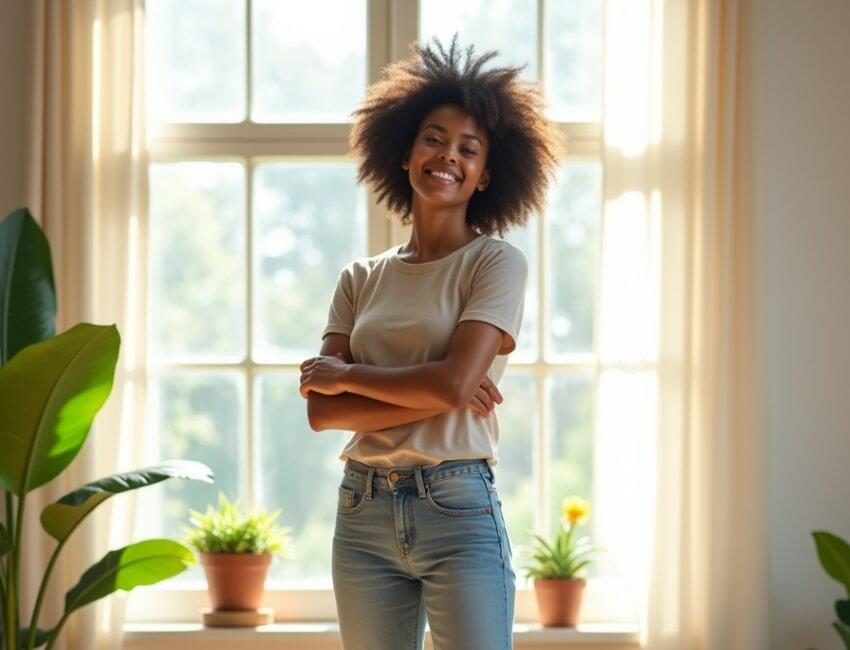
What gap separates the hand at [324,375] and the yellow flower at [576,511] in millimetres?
1134

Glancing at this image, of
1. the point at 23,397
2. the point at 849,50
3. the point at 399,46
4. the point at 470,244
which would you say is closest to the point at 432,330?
the point at 470,244

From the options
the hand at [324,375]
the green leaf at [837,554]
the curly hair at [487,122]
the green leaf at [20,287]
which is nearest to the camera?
the hand at [324,375]

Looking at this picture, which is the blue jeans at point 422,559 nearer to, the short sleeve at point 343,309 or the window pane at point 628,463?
the short sleeve at point 343,309

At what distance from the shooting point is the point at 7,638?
8.73 ft

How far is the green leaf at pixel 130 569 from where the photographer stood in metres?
2.69

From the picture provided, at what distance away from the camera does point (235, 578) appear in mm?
3268

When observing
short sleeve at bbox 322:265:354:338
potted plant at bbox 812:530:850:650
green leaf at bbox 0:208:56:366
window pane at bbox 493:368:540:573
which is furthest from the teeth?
potted plant at bbox 812:530:850:650

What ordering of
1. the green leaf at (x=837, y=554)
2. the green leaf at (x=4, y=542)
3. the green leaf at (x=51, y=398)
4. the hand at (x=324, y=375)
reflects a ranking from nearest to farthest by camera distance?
1. the hand at (x=324, y=375)
2. the green leaf at (x=51, y=398)
3. the green leaf at (x=4, y=542)
4. the green leaf at (x=837, y=554)

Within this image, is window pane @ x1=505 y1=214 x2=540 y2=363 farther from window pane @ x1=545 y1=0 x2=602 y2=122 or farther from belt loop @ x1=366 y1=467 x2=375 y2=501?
belt loop @ x1=366 y1=467 x2=375 y2=501

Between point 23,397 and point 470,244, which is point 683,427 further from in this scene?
point 23,397

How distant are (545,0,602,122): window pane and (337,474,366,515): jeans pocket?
1665 millimetres

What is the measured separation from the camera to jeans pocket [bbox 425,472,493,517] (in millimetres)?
2059

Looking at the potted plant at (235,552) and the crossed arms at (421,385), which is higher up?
the crossed arms at (421,385)

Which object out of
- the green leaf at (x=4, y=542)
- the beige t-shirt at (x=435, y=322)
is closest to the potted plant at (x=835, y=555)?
the beige t-shirt at (x=435, y=322)
